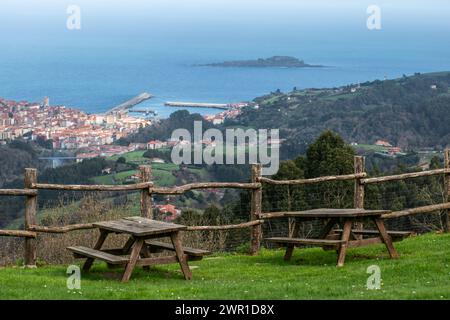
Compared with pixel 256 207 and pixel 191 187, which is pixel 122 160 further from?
pixel 191 187

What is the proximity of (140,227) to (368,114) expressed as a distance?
53179mm

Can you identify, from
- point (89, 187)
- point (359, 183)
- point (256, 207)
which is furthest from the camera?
point (359, 183)

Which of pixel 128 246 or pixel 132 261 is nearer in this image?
pixel 132 261

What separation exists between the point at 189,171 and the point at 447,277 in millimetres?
29814

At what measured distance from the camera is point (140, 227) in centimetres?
955

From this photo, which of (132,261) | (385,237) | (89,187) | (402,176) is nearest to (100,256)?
(132,261)

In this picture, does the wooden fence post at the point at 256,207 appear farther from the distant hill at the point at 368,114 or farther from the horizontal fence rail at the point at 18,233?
the distant hill at the point at 368,114

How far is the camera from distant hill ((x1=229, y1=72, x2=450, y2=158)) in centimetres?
5547

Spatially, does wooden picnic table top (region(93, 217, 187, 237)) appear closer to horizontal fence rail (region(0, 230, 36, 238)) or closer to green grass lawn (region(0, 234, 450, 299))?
green grass lawn (region(0, 234, 450, 299))

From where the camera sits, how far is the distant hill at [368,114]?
182 ft

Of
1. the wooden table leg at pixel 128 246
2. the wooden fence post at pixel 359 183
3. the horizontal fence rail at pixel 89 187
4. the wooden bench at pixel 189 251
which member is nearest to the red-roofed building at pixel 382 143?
Answer: the wooden fence post at pixel 359 183
